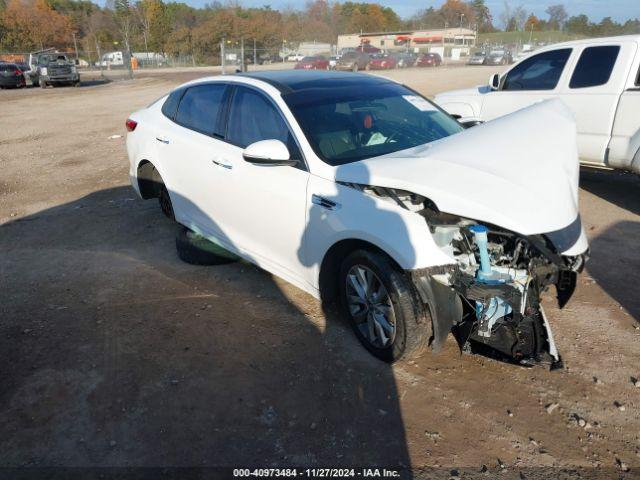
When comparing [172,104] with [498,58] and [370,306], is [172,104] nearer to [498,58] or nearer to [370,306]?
[370,306]

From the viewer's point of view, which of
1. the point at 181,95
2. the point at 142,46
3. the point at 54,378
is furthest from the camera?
the point at 142,46

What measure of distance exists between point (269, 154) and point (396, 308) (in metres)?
1.31

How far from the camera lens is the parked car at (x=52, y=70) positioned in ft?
91.5

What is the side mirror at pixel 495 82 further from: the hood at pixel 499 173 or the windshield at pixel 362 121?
the hood at pixel 499 173

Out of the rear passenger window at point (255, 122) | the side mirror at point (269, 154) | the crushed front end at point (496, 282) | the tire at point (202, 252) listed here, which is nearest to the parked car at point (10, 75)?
the tire at point (202, 252)

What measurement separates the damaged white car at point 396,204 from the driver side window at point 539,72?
11.2 feet

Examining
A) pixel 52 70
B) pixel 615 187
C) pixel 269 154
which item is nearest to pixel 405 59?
pixel 52 70

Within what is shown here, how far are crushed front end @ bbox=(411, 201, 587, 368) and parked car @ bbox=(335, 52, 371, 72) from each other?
35238 mm

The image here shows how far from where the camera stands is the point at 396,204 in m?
3.01

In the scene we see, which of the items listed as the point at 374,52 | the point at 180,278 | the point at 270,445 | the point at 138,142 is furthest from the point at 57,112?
the point at 374,52

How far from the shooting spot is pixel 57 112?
17.7 meters

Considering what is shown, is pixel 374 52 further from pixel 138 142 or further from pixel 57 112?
pixel 138 142

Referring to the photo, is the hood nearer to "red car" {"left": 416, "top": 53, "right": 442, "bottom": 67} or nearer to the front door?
the front door

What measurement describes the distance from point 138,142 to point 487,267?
13.6 ft
